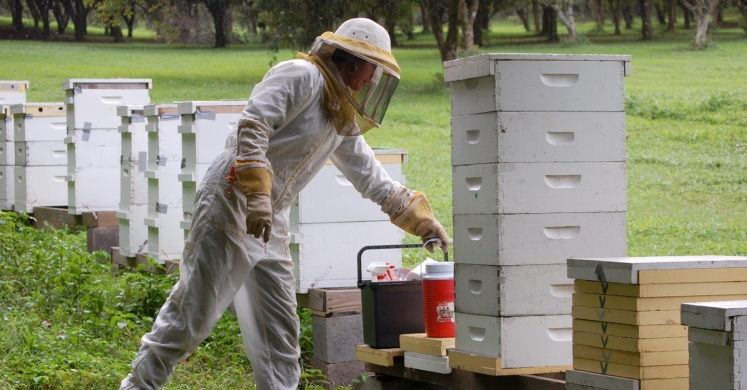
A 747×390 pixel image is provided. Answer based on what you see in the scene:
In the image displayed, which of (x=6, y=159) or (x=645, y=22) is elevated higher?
(x=645, y=22)

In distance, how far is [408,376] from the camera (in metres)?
4.40

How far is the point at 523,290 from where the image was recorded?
12.1ft

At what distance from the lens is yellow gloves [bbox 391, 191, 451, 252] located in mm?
4289

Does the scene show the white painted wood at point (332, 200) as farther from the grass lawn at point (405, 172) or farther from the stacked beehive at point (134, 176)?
the stacked beehive at point (134, 176)

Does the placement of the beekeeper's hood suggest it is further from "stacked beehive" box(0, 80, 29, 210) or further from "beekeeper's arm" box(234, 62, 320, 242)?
"stacked beehive" box(0, 80, 29, 210)

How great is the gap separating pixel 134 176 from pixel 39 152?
2.31 m

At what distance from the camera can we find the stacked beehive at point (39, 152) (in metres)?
8.80

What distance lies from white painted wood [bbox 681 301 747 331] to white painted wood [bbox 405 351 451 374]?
1.43 metres

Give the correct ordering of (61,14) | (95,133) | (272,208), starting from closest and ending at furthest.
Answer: (272,208) < (95,133) < (61,14)

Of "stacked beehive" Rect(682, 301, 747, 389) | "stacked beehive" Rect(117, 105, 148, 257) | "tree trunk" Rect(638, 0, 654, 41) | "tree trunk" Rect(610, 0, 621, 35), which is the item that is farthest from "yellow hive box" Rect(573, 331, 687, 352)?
"tree trunk" Rect(610, 0, 621, 35)

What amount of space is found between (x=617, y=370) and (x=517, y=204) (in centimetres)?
77

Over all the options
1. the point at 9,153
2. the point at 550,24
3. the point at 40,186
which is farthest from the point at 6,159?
the point at 550,24

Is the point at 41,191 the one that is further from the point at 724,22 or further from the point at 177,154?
the point at 724,22

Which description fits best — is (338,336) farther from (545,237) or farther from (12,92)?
(12,92)
